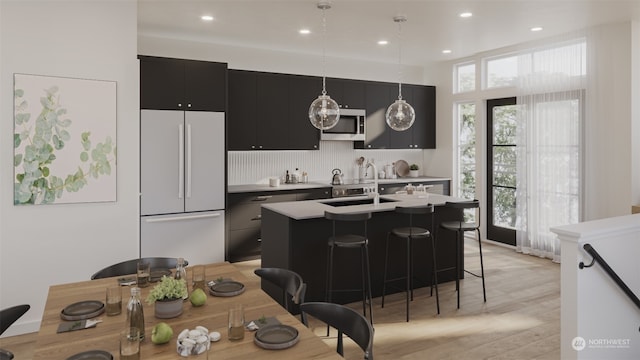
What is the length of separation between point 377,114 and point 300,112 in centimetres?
151

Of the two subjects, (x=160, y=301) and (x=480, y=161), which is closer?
(x=160, y=301)

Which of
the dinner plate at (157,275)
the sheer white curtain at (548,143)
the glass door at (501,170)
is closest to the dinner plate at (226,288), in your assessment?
the dinner plate at (157,275)

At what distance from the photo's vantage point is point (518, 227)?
6.56 meters

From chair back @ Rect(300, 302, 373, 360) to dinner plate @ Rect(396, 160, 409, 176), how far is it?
20.2ft

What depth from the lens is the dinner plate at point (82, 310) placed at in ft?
6.89

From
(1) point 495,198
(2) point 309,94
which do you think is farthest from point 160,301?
(1) point 495,198

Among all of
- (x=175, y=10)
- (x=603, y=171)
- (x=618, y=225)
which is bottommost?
(x=618, y=225)

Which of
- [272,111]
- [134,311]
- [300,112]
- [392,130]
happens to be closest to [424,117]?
[392,130]

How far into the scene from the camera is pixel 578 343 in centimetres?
294

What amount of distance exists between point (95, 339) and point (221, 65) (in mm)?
4290

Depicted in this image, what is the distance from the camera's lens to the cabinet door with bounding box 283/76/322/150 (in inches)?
264

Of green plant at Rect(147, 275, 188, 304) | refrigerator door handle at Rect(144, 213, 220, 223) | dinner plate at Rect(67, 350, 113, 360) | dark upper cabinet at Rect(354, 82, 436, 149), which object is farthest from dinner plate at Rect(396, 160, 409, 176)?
dinner plate at Rect(67, 350, 113, 360)

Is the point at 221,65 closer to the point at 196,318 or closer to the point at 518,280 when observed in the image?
the point at 196,318

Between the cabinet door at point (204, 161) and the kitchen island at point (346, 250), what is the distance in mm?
1103
